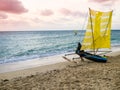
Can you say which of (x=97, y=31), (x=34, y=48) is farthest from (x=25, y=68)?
(x=34, y=48)

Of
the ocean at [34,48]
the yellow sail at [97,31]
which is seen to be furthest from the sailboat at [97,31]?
the ocean at [34,48]

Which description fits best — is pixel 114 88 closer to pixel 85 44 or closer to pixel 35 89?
pixel 35 89

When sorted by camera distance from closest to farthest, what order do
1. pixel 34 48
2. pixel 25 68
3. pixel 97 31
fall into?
1. pixel 25 68
2. pixel 97 31
3. pixel 34 48

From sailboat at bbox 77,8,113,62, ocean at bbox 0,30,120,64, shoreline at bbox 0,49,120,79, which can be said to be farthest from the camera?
ocean at bbox 0,30,120,64

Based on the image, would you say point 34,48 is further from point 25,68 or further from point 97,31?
point 25,68

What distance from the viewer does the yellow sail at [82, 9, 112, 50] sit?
1895cm

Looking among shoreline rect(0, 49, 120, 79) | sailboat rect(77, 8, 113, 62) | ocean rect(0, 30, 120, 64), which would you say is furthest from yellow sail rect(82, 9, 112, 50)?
ocean rect(0, 30, 120, 64)

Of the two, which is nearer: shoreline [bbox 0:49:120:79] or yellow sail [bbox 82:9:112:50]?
shoreline [bbox 0:49:120:79]

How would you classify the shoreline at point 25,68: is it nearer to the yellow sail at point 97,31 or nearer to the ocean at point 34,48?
the yellow sail at point 97,31

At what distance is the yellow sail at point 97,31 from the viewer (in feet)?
62.2

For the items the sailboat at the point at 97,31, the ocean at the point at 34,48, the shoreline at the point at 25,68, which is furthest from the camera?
the ocean at the point at 34,48

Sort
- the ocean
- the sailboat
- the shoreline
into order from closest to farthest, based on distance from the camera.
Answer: the shoreline → the sailboat → the ocean

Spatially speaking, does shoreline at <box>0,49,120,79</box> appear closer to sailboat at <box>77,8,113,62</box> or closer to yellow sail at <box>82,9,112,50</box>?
sailboat at <box>77,8,113,62</box>

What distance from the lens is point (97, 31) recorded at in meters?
19.4
